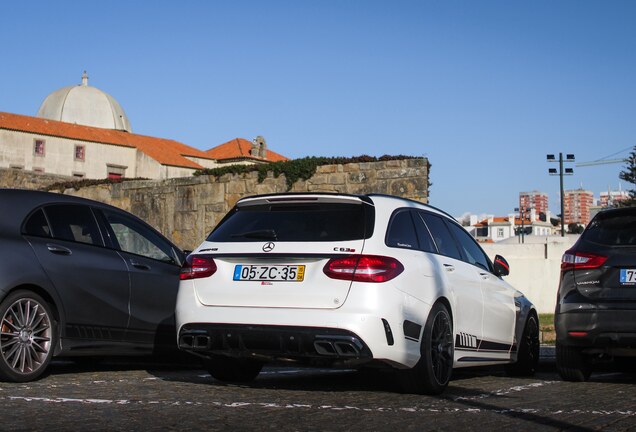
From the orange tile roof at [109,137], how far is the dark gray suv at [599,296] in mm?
78708

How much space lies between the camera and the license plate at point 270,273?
21.5 ft

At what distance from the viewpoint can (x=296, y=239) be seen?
6.77m

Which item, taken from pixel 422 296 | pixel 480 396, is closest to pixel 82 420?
pixel 422 296

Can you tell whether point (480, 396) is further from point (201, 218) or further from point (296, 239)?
point (201, 218)

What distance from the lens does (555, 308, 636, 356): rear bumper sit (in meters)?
7.72

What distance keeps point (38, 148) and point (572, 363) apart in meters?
80.4

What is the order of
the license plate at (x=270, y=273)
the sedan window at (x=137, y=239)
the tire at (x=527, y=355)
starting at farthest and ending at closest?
the tire at (x=527, y=355)
the sedan window at (x=137, y=239)
the license plate at (x=270, y=273)

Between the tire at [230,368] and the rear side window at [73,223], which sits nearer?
the tire at [230,368]

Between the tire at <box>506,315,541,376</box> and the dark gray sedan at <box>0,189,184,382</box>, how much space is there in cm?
353

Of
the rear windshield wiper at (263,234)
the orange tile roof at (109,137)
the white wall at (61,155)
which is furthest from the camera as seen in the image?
the orange tile roof at (109,137)

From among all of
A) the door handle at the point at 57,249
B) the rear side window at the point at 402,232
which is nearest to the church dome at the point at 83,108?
the door handle at the point at 57,249

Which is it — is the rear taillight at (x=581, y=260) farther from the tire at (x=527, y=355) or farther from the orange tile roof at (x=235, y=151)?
the orange tile roof at (x=235, y=151)

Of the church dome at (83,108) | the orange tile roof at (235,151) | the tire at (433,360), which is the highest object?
the church dome at (83,108)

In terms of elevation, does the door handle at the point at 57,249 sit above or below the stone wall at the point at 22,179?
below
